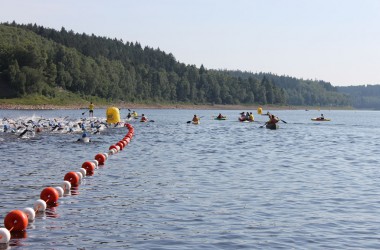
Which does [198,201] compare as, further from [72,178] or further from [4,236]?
[4,236]

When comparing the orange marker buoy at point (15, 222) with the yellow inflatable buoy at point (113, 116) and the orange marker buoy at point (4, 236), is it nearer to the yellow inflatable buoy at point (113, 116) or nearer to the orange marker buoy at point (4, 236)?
the orange marker buoy at point (4, 236)

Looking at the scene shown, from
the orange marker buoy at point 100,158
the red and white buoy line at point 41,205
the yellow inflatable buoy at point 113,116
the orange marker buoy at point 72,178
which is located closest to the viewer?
the red and white buoy line at point 41,205

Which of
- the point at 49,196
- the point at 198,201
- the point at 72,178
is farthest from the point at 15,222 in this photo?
the point at 72,178

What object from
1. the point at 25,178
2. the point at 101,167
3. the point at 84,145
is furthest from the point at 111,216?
the point at 84,145

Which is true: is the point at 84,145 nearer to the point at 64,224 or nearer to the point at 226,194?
the point at 226,194

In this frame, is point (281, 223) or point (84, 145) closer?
point (281, 223)

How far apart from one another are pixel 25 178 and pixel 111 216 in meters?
8.93

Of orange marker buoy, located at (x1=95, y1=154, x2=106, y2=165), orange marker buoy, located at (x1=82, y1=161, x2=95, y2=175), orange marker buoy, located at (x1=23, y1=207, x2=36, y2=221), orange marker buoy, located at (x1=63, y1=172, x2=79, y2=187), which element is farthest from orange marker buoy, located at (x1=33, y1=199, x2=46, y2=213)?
orange marker buoy, located at (x1=95, y1=154, x2=106, y2=165)

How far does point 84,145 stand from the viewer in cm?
4544

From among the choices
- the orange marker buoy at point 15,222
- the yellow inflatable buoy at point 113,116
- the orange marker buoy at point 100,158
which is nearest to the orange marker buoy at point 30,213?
the orange marker buoy at point 15,222

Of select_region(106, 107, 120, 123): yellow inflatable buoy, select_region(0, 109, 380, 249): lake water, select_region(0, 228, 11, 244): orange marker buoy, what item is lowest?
select_region(0, 109, 380, 249): lake water

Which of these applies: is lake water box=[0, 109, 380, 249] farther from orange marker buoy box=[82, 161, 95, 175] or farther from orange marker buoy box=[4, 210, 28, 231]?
orange marker buoy box=[82, 161, 95, 175]

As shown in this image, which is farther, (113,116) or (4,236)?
(113,116)

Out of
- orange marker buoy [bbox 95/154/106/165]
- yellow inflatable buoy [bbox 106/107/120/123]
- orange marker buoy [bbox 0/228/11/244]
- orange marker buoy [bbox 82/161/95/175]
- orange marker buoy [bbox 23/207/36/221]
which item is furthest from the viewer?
yellow inflatable buoy [bbox 106/107/120/123]
